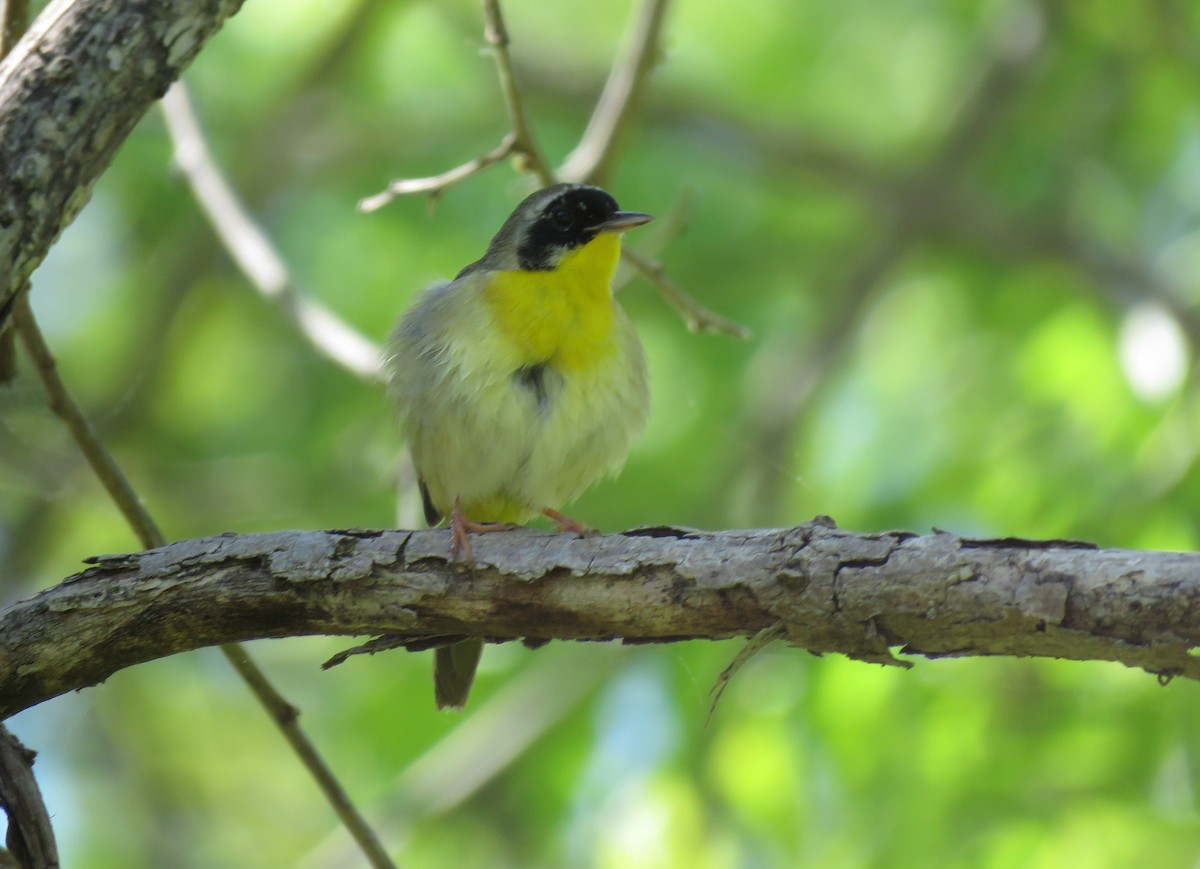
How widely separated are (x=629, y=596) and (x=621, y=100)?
3.36m

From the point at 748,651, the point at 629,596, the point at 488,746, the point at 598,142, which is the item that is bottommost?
the point at 488,746

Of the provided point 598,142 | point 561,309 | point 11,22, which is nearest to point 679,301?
point 561,309

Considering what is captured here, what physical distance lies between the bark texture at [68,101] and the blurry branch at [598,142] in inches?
58.6

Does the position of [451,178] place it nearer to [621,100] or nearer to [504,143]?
[504,143]

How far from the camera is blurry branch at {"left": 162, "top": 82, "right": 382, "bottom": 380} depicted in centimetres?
563

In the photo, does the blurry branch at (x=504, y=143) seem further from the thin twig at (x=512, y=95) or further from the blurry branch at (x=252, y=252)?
the blurry branch at (x=252, y=252)

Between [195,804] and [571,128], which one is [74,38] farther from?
[195,804]

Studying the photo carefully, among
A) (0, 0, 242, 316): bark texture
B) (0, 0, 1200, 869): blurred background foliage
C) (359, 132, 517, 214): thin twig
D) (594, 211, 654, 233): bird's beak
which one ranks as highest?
(0, 0, 242, 316): bark texture

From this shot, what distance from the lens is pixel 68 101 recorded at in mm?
3379

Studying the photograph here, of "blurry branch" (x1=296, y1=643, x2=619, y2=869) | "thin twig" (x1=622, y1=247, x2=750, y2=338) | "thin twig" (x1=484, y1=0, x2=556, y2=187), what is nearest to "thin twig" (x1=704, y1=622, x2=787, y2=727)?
"thin twig" (x1=622, y1=247, x2=750, y2=338)

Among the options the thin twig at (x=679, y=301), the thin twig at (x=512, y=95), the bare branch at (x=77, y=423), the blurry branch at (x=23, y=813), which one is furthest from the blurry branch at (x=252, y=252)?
the blurry branch at (x=23, y=813)

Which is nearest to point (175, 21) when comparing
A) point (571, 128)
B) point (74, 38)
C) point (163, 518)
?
point (74, 38)

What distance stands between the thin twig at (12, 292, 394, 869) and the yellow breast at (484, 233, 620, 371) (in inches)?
65.4

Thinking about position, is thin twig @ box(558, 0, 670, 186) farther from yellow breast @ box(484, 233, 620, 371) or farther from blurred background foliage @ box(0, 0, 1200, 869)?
yellow breast @ box(484, 233, 620, 371)
